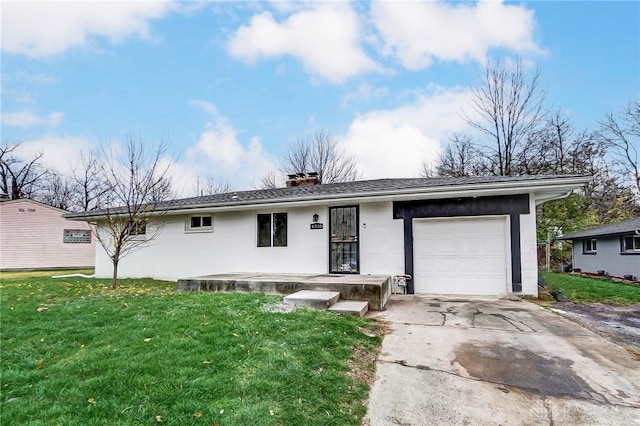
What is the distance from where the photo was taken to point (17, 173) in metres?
27.3

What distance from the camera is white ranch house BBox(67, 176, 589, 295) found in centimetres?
736

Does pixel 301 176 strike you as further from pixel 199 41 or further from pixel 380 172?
pixel 380 172

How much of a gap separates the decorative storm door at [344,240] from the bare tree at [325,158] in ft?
47.6

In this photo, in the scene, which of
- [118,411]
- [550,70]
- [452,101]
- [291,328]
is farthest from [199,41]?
[550,70]

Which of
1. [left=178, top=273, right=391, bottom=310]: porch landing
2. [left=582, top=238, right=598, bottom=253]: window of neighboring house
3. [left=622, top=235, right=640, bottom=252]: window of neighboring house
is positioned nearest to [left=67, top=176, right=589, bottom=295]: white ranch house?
[left=178, top=273, right=391, bottom=310]: porch landing

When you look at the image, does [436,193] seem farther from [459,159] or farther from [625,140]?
[625,140]

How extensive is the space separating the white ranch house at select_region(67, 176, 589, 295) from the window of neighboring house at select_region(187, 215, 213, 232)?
0.03 m

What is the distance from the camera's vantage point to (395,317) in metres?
5.49

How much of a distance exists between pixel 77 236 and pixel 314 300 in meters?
19.3

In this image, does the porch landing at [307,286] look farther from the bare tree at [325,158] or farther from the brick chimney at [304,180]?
the bare tree at [325,158]

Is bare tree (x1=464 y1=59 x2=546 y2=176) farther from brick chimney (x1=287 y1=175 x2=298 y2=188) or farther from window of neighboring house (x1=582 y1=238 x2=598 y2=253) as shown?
brick chimney (x1=287 y1=175 x2=298 y2=188)

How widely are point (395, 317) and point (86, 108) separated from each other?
1303 centimetres

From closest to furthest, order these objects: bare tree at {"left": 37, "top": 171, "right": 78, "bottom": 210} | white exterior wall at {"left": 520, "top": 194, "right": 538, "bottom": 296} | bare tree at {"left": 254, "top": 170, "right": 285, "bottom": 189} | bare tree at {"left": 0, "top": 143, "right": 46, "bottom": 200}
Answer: white exterior wall at {"left": 520, "top": 194, "right": 538, "bottom": 296} < bare tree at {"left": 254, "top": 170, "right": 285, "bottom": 189} < bare tree at {"left": 0, "top": 143, "right": 46, "bottom": 200} < bare tree at {"left": 37, "top": 171, "right": 78, "bottom": 210}

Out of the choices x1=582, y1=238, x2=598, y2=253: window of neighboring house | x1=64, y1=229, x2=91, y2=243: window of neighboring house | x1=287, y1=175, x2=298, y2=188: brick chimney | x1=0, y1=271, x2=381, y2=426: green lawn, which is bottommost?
x1=0, y1=271, x2=381, y2=426: green lawn
